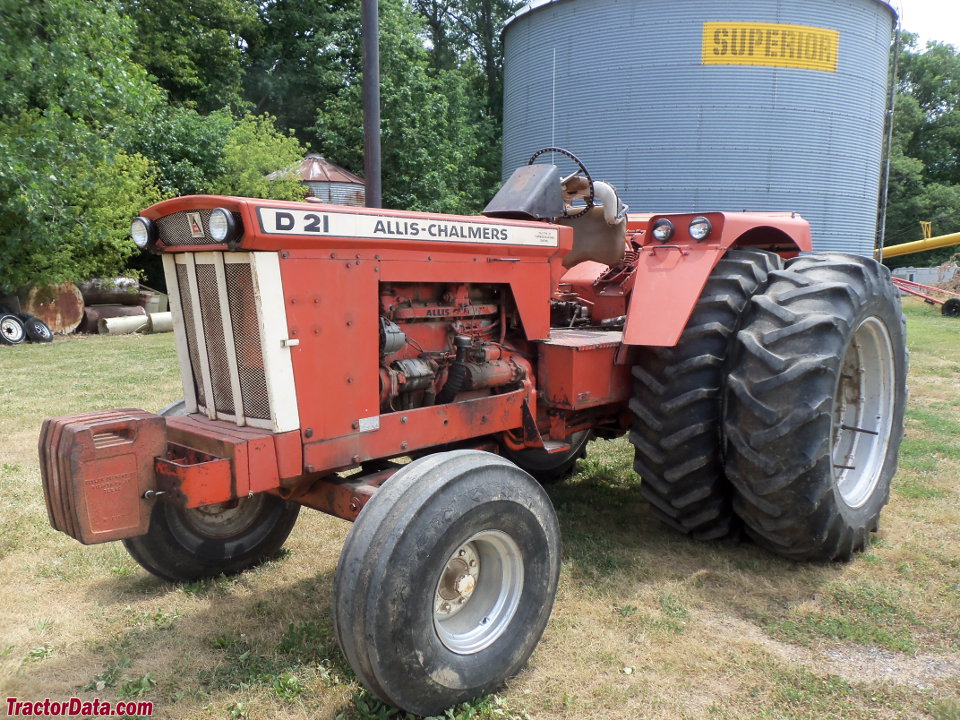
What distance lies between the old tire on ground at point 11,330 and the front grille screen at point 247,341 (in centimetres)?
1255

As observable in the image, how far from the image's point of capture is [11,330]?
13.3 metres

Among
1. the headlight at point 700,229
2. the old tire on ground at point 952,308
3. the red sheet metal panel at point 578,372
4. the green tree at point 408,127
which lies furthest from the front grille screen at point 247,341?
the green tree at point 408,127

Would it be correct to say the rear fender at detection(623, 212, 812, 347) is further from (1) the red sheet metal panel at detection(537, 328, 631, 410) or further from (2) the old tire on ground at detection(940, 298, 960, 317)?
(2) the old tire on ground at detection(940, 298, 960, 317)

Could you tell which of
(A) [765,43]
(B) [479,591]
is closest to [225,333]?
(B) [479,591]

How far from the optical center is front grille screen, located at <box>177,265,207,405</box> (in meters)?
3.02

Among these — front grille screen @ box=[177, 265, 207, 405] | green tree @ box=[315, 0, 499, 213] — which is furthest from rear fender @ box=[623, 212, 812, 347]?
green tree @ box=[315, 0, 499, 213]

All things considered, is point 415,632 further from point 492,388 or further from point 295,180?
point 295,180

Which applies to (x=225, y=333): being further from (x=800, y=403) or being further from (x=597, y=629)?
(x=800, y=403)

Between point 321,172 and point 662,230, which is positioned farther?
point 321,172

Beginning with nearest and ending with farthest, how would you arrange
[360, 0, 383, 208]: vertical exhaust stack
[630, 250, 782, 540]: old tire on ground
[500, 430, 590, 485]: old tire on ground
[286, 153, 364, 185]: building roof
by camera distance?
1. [630, 250, 782, 540]: old tire on ground
2. [500, 430, 590, 485]: old tire on ground
3. [360, 0, 383, 208]: vertical exhaust stack
4. [286, 153, 364, 185]: building roof

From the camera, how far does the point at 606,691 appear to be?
8.94 feet

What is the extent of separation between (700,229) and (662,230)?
21 centimetres

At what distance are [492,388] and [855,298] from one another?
1.79 m

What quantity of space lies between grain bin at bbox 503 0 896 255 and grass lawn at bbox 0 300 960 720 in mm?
13830
